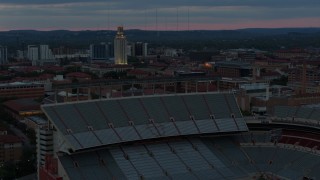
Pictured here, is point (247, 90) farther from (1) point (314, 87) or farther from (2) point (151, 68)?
(2) point (151, 68)

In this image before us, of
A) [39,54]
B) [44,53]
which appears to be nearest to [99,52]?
[44,53]

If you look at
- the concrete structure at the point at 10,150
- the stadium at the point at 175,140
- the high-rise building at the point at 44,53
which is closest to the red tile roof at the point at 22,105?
the concrete structure at the point at 10,150

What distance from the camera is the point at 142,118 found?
32.2 m

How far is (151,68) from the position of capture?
108375mm

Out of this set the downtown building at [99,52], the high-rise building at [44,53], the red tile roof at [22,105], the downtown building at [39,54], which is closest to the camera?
the red tile roof at [22,105]

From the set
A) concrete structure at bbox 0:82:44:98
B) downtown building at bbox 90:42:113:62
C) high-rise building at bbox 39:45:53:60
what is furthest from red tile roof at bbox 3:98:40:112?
downtown building at bbox 90:42:113:62

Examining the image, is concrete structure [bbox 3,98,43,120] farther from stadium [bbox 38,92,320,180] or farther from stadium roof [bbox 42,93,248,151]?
stadium roof [bbox 42,93,248,151]

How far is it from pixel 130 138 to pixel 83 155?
2.78 metres

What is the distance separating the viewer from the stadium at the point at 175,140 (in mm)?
29297

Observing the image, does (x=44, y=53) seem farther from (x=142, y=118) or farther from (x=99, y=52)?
(x=142, y=118)

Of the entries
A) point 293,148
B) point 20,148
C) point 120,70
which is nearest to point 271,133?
point 293,148

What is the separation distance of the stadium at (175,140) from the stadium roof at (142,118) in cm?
5

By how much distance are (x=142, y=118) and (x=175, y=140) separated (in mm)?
2396

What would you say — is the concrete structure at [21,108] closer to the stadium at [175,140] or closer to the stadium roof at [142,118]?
the stadium at [175,140]
